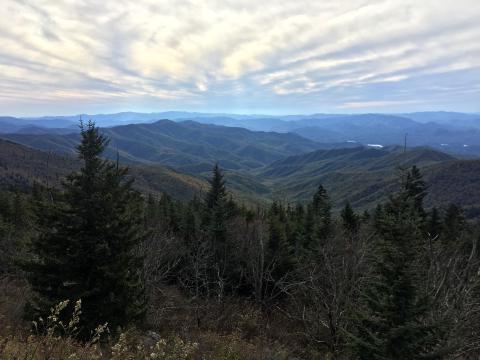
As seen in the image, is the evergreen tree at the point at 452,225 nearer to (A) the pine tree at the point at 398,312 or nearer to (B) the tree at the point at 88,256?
(A) the pine tree at the point at 398,312

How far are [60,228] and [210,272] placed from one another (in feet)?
64.8

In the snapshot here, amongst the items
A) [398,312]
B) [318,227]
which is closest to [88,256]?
[398,312]

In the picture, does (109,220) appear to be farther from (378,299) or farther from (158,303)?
(158,303)

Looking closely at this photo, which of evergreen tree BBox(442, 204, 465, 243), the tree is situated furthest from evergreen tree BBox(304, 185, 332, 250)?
the tree

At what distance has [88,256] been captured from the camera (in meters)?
11.3

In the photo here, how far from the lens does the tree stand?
11070 millimetres

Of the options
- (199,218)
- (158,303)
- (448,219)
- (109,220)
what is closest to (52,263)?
(109,220)

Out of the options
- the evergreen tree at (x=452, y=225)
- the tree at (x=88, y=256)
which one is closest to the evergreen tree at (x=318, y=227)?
the evergreen tree at (x=452, y=225)

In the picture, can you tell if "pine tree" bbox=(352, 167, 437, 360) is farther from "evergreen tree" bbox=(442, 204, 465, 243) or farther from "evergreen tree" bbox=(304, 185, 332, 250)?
"evergreen tree" bbox=(442, 204, 465, 243)

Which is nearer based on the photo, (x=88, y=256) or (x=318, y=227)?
(x=88, y=256)

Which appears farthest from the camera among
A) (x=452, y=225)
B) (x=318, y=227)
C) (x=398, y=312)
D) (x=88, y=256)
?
(x=452, y=225)

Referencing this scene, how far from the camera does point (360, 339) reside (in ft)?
30.2

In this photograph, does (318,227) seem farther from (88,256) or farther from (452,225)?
(452,225)

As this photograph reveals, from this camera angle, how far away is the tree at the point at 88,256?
36.3ft
